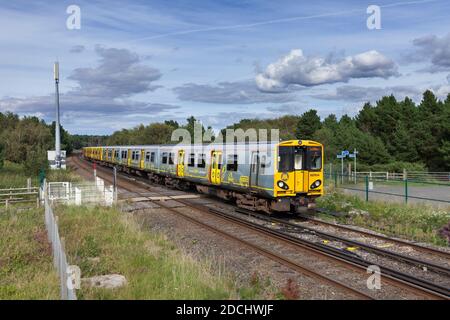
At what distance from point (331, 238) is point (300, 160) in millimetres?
3659

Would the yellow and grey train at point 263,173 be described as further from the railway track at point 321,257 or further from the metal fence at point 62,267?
the metal fence at point 62,267

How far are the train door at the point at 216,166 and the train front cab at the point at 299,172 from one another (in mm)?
4210

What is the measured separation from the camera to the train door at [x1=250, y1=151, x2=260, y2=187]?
51.1 ft

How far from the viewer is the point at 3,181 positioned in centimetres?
2861

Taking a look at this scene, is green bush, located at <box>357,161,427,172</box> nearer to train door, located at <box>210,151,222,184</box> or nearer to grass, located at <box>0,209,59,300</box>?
train door, located at <box>210,151,222,184</box>

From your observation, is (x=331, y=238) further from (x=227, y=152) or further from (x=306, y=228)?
(x=227, y=152)

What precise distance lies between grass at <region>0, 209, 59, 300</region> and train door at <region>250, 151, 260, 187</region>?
7073mm

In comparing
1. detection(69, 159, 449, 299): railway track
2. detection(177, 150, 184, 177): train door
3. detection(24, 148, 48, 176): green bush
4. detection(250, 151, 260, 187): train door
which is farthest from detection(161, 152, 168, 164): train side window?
detection(250, 151, 260, 187): train door

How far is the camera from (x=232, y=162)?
17484 mm

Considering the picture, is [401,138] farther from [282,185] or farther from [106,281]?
[106,281]

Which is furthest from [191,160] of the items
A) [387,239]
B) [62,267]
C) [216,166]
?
[62,267]

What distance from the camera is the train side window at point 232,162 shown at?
17188 millimetres

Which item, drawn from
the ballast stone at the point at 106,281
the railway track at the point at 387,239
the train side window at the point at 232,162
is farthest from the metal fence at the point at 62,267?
the railway track at the point at 387,239

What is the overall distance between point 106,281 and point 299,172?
351 inches
